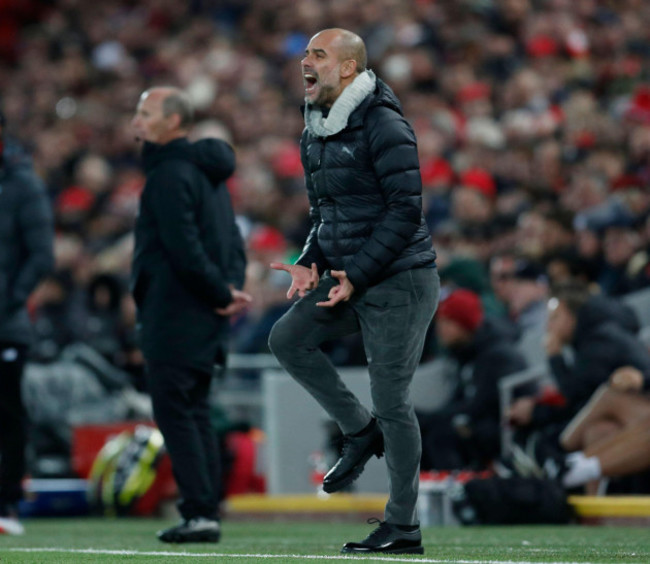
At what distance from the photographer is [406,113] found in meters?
16.6

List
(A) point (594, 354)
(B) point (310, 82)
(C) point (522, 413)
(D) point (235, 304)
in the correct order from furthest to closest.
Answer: (C) point (522, 413) → (A) point (594, 354) → (D) point (235, 304) → (B) point (310, 82)

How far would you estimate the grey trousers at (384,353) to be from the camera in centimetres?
612

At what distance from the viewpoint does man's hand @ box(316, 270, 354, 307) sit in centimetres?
604

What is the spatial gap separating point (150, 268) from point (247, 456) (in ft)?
14.9

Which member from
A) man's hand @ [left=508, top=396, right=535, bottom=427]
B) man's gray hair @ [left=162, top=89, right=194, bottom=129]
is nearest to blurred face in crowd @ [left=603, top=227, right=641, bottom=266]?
man's hand @ [left=508, top=396, right=535, bottom=427]

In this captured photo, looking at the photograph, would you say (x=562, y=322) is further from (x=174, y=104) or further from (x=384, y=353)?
(x=384, y=353)

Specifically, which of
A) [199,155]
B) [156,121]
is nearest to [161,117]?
[156,121]

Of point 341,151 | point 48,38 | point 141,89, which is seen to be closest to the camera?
point 341,151

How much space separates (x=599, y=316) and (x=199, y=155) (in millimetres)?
3142

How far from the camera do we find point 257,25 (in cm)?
2058

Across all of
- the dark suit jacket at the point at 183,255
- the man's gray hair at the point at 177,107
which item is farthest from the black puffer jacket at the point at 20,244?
the man's gray hair at the point at 177,107

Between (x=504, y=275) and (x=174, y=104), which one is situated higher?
(x=174, y=104)

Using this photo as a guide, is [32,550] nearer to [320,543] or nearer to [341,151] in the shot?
[320,543]

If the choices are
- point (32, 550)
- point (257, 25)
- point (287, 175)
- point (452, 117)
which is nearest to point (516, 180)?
point (452, 117)
